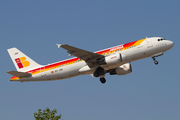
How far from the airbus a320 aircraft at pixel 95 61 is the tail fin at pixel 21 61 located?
0.87ft

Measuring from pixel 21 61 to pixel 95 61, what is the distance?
1282 centimetres

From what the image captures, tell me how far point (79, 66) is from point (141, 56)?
892 cm

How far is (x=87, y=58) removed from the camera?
143 ft

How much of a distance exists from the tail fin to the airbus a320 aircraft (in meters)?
0.26

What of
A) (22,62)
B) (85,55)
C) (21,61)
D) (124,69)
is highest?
(21,61)

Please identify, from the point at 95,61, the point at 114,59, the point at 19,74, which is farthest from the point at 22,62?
the point at 114,59

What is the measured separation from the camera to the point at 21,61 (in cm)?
4897

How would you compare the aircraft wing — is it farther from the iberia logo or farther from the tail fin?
the iberia logo

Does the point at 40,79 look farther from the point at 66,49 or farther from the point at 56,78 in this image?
the point at 66,49

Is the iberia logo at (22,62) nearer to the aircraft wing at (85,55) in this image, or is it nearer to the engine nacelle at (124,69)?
the aircraft wing at (85,55)

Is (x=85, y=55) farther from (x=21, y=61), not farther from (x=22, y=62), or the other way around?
(x=21, y=61)

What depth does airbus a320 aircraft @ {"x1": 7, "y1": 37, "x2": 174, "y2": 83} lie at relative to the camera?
4256 cm

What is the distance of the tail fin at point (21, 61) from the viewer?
47.8m

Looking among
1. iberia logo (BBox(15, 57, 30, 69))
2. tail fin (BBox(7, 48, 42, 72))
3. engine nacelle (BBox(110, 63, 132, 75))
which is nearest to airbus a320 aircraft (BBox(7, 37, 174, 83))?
tail fin (BBox(7, 48, 42, 72))
